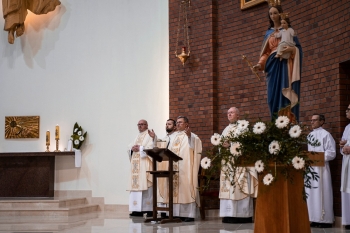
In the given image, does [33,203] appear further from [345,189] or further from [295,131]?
[295,131]

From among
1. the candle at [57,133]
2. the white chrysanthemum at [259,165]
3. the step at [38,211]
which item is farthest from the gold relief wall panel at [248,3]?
the white chrysanthemum at [259,165]

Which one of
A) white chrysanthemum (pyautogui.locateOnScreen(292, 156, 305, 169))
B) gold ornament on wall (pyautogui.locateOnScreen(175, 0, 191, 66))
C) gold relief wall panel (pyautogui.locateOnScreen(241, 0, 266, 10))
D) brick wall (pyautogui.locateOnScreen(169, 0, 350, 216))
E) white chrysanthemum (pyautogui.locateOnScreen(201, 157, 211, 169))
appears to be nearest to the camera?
white chrysanthemum (pyautogui.locateOnScreen(292, 156, 305, 169))

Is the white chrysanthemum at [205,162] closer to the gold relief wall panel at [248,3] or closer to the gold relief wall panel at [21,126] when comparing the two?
the gold relief wall panel at [248,3]

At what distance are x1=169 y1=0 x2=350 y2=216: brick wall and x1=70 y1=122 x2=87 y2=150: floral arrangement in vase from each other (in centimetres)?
210

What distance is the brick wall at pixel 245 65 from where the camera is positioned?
873cm

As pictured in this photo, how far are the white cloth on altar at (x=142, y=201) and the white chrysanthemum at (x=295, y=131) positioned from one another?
5.85 meters

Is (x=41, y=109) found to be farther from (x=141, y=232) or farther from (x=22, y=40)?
(x=141, y=232)

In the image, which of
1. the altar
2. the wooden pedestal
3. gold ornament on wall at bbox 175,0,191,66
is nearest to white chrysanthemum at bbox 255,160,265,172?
the wooden pedestal

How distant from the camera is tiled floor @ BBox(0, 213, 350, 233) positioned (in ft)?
26.0

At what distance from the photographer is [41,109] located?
1261cm

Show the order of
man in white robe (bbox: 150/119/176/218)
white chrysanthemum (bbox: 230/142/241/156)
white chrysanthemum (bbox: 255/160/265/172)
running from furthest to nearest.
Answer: man in white robe (bbox: 150/119/176/218) < white chrysanthemum (bbox: 230/142/241/156) < white chrysanthemum (bbox: 255/160/265/172)

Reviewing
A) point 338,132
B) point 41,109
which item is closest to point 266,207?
point 338,132

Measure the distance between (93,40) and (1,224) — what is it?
492cm

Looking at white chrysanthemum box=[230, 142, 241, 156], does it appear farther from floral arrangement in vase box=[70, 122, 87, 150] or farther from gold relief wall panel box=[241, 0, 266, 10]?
floral arrangement in vase box=[70, 122, 87, 150]
